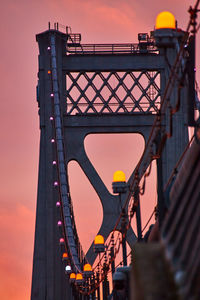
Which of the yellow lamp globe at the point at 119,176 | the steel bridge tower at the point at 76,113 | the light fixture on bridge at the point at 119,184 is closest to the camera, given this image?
the light fixture on bridge at the point at 119,184

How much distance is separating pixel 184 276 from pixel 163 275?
4.00 ft

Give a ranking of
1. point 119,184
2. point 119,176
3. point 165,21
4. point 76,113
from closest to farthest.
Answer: point 165,21, point 119,184, point 119,176, point 76,113

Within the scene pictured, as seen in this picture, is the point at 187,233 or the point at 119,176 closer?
the point at 187,233

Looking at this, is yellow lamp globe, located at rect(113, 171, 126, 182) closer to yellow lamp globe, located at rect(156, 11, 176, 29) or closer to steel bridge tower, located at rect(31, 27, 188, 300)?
yellow lamp globe, located at rect(156, 11, 176, 29)

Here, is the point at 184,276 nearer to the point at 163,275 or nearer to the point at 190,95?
the point at 163,275

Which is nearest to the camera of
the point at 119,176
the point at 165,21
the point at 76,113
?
the point at 165,21

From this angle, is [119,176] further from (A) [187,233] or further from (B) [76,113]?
(B) [76,113]

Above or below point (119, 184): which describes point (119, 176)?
above

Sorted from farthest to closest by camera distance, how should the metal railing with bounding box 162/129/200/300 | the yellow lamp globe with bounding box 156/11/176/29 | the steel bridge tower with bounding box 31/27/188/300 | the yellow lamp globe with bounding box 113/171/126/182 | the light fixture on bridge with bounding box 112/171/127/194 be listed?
the steel bridge tower with bounding box 31/27/188/300, the yellow lamp globe with bounding box 113/171/126/182, the light fixture on bridge with bounding box 112/171/127/194, the yellow lamp globe with bounding box 156/11/176/29, the metal railing with bounding box 162/129/200/300

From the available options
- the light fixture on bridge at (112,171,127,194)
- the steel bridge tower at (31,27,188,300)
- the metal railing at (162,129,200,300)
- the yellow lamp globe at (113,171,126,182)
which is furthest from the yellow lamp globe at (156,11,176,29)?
the steel bridge tower at (31,27,188,300)

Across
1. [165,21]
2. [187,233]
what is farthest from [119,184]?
[187,233]

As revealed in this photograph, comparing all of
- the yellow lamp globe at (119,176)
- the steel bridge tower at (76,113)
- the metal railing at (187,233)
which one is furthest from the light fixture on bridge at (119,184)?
the steel bridge tower at (76,113)

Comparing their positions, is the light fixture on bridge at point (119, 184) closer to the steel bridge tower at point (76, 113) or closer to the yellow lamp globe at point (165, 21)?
the yellow lamp globe at point (165, 21)

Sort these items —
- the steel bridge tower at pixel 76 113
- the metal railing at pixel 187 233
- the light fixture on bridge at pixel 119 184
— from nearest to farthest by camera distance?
the metal railing at pixel 187 233, the light fixture on bridge at pixel 119 184, the steel bridge tower at pixel 76 113
